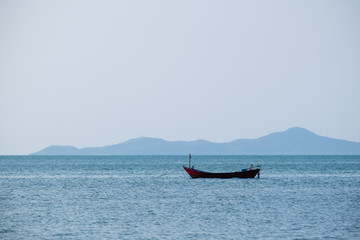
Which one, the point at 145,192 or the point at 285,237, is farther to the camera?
the point at 145,192

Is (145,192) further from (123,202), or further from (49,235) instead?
(49,235)

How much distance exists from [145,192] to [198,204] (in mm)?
13512

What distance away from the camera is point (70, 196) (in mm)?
55594

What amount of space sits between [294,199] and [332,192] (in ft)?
31.4

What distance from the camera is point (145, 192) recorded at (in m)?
59.1

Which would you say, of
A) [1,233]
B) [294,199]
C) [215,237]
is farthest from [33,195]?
[215,237]

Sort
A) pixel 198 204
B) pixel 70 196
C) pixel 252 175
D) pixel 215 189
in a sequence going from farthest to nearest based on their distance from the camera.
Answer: pixel 252 175 → pixel 215 189 → pixel 70 196 → pixel 198 204

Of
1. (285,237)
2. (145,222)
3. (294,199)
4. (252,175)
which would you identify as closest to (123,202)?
(145,222)

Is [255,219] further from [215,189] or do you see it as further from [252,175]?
[252,175]

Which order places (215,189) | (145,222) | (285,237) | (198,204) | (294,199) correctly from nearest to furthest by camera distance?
(285,237) → (145,222) → (198,204) → (294,199) → (215,189)

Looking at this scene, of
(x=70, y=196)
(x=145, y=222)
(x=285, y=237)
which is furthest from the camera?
(x=70, y=196)

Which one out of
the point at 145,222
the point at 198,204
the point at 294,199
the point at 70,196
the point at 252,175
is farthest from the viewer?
the point at 252,175

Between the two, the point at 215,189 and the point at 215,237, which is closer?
the point at 215,237

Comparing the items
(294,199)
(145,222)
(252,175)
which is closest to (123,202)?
(145,222)
